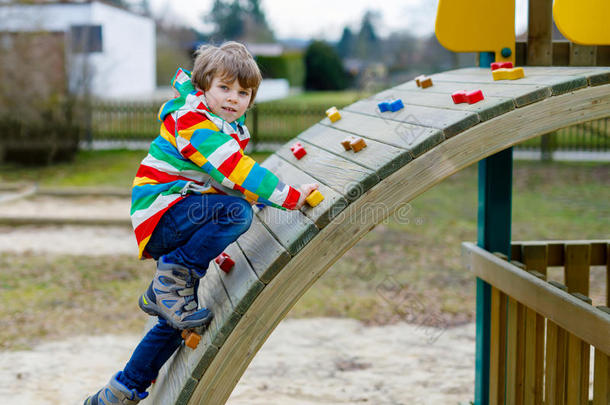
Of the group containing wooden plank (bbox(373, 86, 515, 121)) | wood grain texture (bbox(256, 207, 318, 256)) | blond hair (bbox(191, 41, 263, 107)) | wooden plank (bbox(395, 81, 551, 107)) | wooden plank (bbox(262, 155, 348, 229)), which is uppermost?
blond hair (bbox(191, 41, 263, 107))

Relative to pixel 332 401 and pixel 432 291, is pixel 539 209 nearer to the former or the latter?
pixel 432 291

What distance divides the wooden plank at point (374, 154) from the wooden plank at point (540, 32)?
967 mm

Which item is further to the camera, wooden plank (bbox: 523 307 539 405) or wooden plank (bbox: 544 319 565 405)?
wooden plank (bbox: 523 307 539 405)

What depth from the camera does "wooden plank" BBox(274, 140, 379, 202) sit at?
240 centimetres

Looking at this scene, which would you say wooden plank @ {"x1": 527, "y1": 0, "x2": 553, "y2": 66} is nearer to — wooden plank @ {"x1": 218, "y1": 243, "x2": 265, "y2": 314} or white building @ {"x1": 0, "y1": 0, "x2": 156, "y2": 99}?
wooden plank @ {"x1": 218, "y1": 243, "x2": 265, "y2": 314}

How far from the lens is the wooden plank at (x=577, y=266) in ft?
12.1

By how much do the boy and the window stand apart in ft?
50.4

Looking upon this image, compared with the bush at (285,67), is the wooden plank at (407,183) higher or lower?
lower

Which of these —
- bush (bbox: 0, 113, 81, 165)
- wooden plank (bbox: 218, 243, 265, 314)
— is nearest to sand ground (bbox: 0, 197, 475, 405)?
wooden plank (bbox: 218, 243, 265, 314)

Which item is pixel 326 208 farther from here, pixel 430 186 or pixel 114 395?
pixel 114 395

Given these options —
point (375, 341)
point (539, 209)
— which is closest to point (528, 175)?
point (539, 209)

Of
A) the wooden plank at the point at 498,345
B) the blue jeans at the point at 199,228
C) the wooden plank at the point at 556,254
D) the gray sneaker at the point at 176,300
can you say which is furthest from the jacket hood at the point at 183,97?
the wooden plank at the point at 556,254

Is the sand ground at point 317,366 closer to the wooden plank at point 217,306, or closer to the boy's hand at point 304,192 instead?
the wooden plank at point 217,306

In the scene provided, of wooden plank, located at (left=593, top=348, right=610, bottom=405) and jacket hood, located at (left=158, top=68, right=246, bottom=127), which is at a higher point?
jacket hood, located at (left=158, top=68, right=246, bottom=127)
